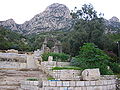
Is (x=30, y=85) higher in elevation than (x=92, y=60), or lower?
lower

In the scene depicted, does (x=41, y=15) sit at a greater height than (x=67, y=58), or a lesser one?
greater

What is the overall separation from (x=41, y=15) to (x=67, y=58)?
385 ft

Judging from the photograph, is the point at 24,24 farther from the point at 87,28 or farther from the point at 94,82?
the point at 94,82

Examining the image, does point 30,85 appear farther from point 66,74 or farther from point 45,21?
point 45,21

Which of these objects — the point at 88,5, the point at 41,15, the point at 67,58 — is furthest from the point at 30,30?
the point at 67,58

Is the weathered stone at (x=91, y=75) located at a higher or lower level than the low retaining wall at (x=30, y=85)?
higher

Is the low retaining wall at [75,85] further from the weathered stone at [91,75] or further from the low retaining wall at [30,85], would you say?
the low retaining wall at [30,85]

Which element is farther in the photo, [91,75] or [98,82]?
[91,75]

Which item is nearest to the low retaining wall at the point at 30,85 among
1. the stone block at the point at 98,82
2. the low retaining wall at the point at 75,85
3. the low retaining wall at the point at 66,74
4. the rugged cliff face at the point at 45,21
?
the low retaining wall at the point at 75,85

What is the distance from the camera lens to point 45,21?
393ft

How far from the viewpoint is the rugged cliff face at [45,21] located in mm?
112637

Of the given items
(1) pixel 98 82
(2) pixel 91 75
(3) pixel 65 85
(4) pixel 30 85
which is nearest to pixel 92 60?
(2) pixel 91 75

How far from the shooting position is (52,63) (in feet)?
46.3

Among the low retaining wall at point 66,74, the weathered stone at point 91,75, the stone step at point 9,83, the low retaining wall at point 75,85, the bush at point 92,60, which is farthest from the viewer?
the bush at point 92,60
